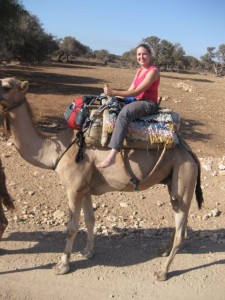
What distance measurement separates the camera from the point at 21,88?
14.2ft

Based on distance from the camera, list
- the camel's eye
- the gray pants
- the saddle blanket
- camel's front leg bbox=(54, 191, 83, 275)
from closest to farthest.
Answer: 1. the camel's eye
2. the gray pants
3. the saddle blanket
4. camel's front leg bbox=(54, 191, 83, 275)

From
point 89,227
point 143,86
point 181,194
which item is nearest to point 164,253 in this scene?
point 181,194

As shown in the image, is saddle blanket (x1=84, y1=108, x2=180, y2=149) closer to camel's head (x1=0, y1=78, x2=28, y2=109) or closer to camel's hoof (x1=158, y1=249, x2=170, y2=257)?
camel's head (x1=0, y1=78, x2=28, y2=109)

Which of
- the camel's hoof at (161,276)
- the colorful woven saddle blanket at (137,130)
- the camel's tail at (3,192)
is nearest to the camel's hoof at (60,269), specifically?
the camel's tail at (3,192)

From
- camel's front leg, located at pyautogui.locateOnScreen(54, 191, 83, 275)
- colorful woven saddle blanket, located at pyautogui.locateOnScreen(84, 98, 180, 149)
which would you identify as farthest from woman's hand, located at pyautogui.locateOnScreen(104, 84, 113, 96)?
camel's front leg, located at pyautogui.locateOnScreen(54, 191, 83, 275)

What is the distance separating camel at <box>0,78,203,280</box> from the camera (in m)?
4.50

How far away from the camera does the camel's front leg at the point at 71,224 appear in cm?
471

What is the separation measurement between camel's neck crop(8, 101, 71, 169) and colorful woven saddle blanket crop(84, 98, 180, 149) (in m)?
0.39

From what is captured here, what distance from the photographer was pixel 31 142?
15.1 feet

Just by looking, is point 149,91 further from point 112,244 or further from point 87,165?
point 112,244

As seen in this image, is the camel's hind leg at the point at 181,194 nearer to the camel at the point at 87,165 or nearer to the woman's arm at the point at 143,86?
the camel at the point at 87,165

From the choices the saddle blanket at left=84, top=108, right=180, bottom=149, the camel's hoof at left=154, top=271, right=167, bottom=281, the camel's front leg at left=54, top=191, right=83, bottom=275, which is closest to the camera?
the saddle blanket at left=84, top=108, right=180, bottom=149

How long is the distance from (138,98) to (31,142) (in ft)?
4.46

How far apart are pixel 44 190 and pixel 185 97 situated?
1799 centimetres
